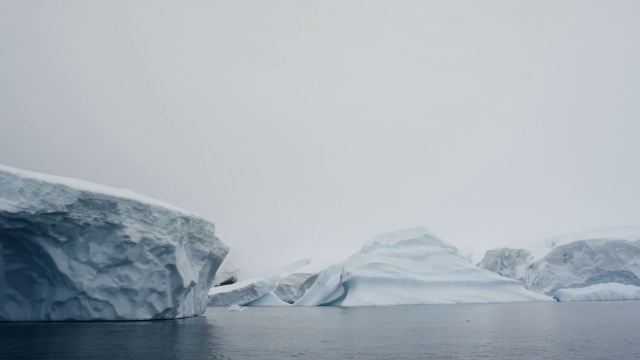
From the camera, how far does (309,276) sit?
131 feet

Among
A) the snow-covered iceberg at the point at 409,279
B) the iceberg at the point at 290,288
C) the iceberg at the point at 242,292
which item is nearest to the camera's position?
the snow-covered iceberg at the point at 409,279

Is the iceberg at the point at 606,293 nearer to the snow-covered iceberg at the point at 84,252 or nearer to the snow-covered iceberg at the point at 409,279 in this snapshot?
the snow-covered iceberg at the point at 409,279

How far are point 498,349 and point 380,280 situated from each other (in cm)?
Answer: 1621

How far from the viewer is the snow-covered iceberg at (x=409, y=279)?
24.9 meters

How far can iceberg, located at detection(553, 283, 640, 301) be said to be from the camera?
2981cm

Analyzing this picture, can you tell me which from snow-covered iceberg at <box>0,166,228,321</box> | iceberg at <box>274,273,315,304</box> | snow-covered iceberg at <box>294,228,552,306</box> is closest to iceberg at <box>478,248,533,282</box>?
snow-covered iceberg at <box>294,228,552,306</box>

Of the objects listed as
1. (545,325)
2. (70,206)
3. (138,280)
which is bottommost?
(545,325)

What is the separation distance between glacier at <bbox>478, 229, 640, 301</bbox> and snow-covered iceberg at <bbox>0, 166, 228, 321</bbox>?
2496 centimetres

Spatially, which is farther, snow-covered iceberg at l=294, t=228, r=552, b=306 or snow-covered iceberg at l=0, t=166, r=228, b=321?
snow-covered iceberg at l=294, t=228, r=552, b=306

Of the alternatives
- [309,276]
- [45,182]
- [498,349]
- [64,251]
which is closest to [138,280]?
[64,251]

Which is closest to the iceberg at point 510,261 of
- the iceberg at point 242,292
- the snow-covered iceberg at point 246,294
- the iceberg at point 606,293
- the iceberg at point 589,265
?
the iceberg at point 589,265

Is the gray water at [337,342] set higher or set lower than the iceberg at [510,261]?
lower

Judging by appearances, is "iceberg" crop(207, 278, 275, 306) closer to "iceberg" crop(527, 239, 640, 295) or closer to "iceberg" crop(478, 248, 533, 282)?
"iceberg" crop(478, 248, 533, 282)

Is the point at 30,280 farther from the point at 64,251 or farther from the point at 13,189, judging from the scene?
the point at 13,189
